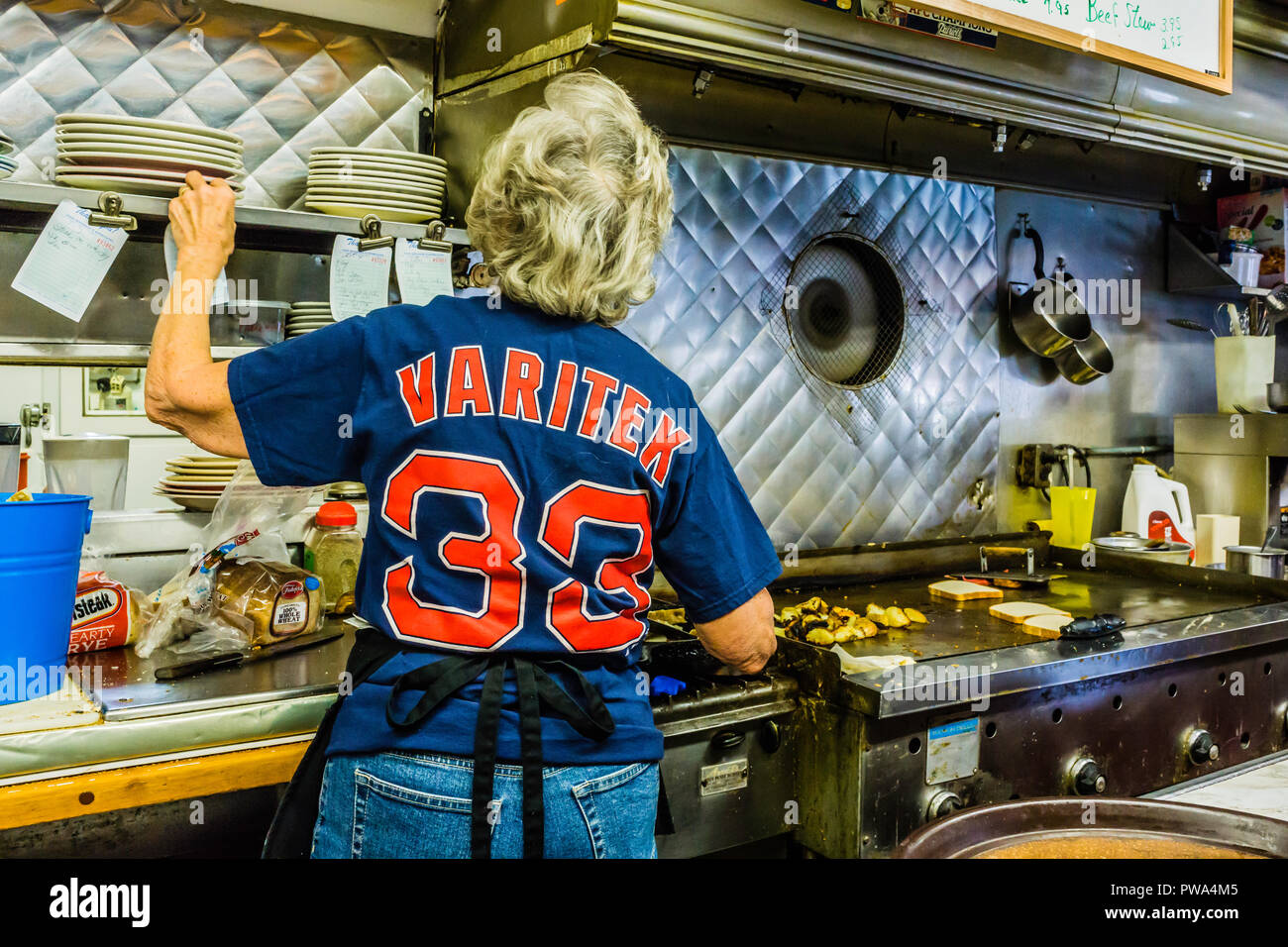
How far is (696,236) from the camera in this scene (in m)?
2.71

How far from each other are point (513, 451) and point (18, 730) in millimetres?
819

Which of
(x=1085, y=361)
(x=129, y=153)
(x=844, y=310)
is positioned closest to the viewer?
(x=129, y=153)

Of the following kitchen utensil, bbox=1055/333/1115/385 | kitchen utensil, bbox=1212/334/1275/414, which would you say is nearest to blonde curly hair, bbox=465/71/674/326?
kitchen utensil, bbox=1055/333/1115/385

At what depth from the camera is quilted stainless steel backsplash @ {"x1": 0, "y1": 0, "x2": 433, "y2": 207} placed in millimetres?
2064

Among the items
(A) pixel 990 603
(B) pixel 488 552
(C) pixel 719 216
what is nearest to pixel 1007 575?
(A) pixel 990 603

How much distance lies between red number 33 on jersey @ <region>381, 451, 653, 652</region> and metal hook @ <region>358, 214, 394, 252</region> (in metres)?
0.99

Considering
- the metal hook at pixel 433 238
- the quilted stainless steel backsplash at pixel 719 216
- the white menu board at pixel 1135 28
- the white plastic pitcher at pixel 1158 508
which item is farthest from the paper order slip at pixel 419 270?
the white plastic pitcher at pixel 1158 508

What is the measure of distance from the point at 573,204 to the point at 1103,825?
99 centimetres

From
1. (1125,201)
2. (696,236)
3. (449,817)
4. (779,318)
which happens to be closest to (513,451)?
(449,817)

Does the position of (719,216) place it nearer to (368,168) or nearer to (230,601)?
(368,168)

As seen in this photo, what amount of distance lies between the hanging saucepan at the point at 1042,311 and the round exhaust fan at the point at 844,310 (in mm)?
565

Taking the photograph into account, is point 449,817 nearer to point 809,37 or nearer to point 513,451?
point 513,451

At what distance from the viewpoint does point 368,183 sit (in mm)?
2117

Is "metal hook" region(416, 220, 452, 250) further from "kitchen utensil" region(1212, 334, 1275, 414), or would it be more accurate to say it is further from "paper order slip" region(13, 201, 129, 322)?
"kitchen utensil" region(1212, 334, 1275, 414)
